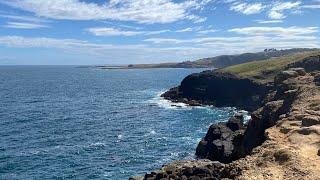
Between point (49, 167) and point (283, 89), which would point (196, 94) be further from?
point (49, 167)

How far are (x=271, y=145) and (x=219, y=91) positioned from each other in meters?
124

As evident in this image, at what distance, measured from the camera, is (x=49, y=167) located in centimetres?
8119

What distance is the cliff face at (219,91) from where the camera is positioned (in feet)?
532

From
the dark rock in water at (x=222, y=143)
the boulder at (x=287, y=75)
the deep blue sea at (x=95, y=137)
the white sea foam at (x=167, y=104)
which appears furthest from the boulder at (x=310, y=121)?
the white sea foam at (x=167, y=104)

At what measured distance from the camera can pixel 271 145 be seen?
5119 centimetres

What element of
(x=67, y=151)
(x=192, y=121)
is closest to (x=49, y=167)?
(x=67, y=151)

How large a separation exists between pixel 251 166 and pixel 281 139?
9.69 meters

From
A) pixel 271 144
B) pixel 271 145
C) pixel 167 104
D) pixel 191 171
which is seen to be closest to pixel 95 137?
pixel 191 171

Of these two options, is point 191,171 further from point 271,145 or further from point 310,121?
point 310,121

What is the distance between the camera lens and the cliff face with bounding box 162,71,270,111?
532 feet

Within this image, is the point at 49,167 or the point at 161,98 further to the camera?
the point at 161,98

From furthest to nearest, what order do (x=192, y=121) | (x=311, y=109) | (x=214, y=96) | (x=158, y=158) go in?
1. (x=214, y=96)
2. (x=192, y=121)
3. (x=158, y=158)
4. (x=311, y=109)

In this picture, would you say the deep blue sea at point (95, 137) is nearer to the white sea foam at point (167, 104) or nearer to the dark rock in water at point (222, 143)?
the white sea foam at point (167, 104)

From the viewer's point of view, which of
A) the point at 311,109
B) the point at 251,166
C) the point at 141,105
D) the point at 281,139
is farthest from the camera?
the point at 141,105
